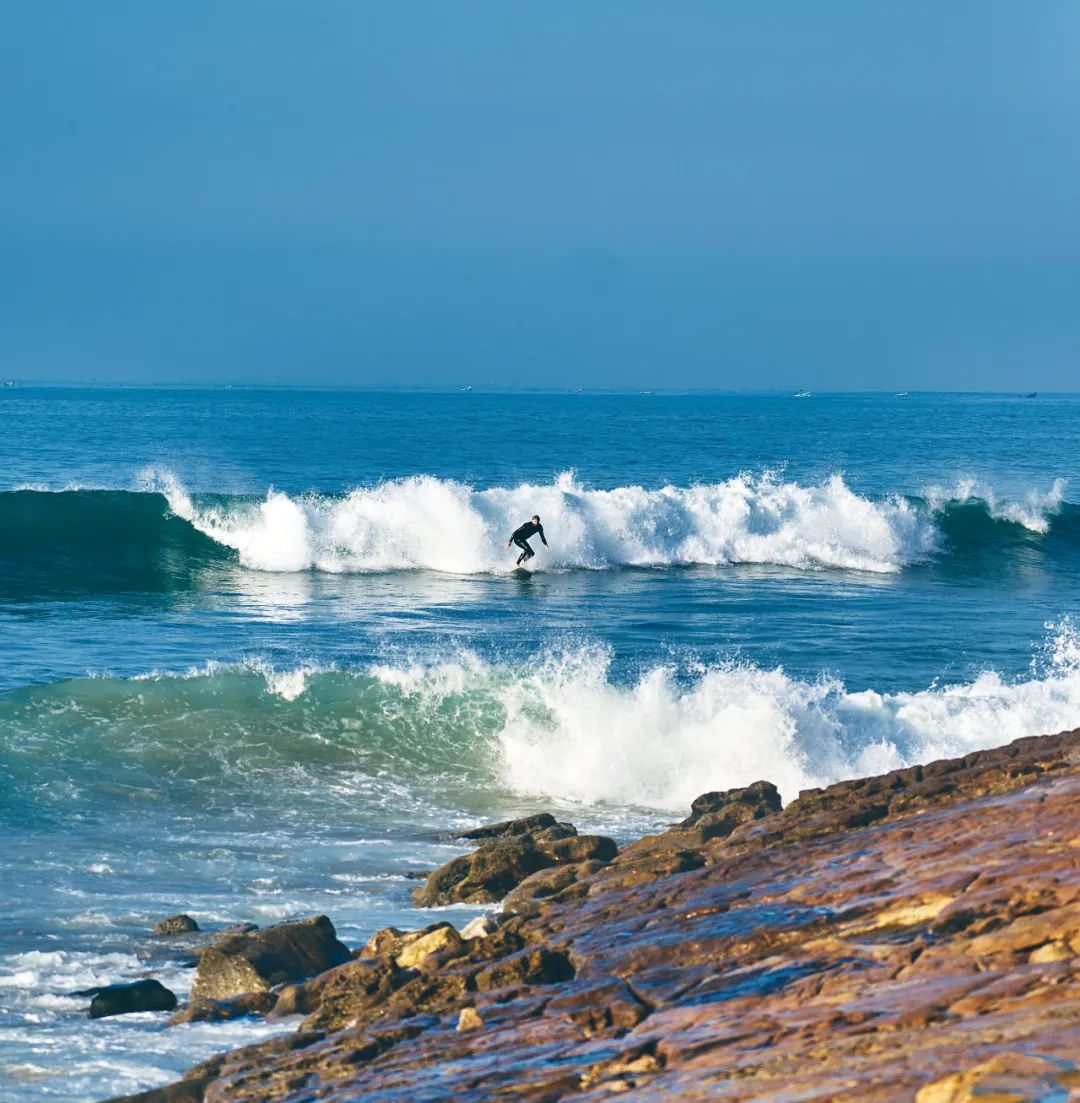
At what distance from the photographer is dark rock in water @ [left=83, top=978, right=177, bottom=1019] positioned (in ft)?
30.2

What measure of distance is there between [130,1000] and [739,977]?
3.89 m

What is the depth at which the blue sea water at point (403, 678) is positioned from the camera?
1227cm

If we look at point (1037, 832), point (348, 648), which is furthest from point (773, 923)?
point (348, 648)

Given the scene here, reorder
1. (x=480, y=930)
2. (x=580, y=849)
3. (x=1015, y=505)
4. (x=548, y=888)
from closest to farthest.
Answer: (x=480, y=930) → (x=548, y=888) → (x=580, y=849) → (x=1015, y=505)

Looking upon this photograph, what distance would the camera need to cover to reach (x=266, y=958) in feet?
31.3

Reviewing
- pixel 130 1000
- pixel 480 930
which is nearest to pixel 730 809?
pixel 480 930

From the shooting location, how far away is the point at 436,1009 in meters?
7.90

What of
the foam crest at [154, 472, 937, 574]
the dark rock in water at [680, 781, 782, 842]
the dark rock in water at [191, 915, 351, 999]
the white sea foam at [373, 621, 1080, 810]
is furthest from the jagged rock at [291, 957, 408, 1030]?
the foam crest at [154, 472, 937, 574]

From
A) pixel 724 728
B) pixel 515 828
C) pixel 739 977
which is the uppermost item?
pixel 739 977

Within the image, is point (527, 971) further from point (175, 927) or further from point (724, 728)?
point (724, 728)

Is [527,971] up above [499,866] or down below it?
above

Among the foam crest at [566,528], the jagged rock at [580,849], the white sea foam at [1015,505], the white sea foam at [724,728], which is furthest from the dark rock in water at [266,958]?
the white sea foam at [1015,505]

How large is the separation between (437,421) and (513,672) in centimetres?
8685

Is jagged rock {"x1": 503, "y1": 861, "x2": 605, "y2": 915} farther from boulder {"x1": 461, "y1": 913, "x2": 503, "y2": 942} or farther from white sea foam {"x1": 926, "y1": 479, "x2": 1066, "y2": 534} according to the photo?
white sea foam {"x1": 926, "y1": 479, "x2": 1066, "y2": 534}
